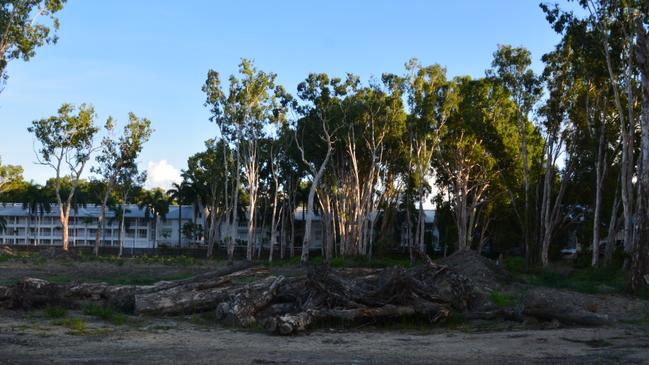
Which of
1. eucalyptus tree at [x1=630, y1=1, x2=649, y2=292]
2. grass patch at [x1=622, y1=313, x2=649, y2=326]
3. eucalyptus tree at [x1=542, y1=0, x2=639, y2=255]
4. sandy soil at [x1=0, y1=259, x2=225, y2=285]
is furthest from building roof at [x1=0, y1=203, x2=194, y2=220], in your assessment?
grass patch at [x1=622, y1=313, x2=649, y2=326]

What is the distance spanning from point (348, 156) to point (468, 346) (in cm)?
4253

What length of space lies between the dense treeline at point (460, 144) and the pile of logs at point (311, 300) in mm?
17473

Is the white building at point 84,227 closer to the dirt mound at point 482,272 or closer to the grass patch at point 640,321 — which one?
the dirt mound at point 482,272

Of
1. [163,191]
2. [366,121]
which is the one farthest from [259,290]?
[163,191]

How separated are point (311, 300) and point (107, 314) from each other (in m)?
4.30

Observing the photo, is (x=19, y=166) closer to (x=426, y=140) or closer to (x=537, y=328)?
(x=426, y=140)

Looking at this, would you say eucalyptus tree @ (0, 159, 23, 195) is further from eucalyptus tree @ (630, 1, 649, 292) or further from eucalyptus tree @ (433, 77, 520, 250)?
eucalyptus tree @ (630, 1, 649, 292)

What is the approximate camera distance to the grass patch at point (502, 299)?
1759 cm

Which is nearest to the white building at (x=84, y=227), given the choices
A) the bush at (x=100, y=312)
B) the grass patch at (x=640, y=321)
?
the bush at (x=100, y=312)

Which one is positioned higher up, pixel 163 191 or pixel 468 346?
pixel 163 191

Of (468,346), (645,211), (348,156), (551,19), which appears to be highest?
(551,19)

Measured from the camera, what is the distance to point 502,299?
18.3 metres

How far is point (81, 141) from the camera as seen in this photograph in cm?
5800

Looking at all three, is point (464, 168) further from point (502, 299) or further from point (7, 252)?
point (502, 299)
